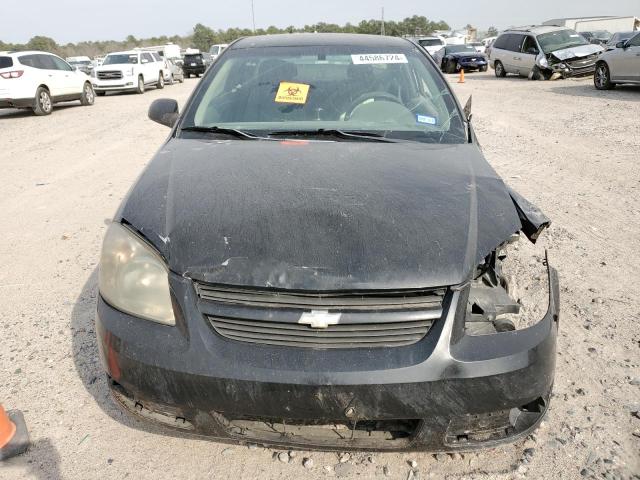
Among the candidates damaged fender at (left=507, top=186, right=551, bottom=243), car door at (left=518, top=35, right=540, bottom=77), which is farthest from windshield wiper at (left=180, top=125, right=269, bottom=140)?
car door at (left=518, top=35, right=540, bottom=77)

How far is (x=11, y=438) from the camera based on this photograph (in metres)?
2.29

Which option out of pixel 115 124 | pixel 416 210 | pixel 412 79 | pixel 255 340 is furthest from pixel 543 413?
pixel 115 124

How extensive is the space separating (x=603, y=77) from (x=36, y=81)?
1504 cm

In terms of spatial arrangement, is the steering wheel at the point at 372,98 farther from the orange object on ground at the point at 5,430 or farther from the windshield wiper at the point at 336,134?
the orange object on ground at the point at 5,430

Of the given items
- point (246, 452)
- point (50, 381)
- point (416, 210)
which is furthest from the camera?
point (50, 381)

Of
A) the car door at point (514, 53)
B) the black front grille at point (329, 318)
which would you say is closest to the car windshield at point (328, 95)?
the black front grille at point (329, 318)

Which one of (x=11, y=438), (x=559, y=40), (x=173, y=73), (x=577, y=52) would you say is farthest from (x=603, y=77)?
(x=173, y=73)

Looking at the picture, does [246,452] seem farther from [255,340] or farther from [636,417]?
[636,417]

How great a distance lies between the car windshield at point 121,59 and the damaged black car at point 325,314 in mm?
21568

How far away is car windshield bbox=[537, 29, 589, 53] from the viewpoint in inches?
729

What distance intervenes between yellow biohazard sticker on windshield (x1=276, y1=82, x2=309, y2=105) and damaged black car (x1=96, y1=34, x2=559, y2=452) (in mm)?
928

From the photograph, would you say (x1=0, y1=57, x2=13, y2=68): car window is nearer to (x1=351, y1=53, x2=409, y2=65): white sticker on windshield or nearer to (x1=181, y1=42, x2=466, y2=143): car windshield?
(x1=181, y1=42, x2=466, y2=143): car windshield

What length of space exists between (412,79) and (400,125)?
0.55 metres

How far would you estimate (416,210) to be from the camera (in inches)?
84.3
